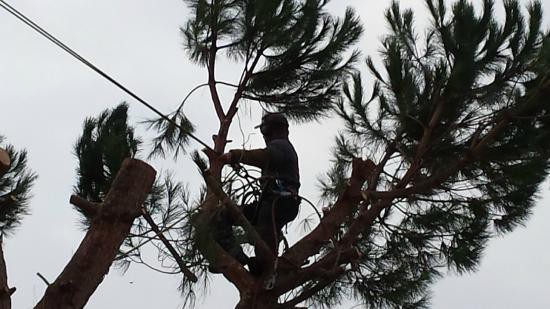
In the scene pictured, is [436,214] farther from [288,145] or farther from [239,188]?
[239,188]

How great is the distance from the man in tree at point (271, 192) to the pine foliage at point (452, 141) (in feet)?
1.72

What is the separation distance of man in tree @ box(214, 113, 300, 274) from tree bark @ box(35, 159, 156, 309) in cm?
91

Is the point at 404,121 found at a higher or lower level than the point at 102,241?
higher

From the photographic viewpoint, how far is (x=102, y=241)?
2.86 m

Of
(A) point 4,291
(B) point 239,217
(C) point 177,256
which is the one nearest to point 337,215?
(B) point 239,217

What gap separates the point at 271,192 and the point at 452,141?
114 cm

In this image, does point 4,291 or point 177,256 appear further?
point 177,256

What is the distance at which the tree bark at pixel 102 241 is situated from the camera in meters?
2.76

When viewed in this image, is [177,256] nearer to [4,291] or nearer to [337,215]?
[337,215]

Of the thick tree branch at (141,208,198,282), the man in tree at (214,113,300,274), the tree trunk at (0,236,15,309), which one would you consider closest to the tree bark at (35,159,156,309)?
the tree trunk at (0,236,15,309)

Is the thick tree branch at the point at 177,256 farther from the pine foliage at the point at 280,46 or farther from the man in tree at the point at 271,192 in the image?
the pine foliage at the point at 280,46

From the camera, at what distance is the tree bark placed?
108 inches

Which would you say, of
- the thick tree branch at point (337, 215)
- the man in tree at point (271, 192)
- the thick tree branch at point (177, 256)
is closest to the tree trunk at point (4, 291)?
the thick tree branch at point (177, 256)

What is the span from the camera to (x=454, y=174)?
457cm
